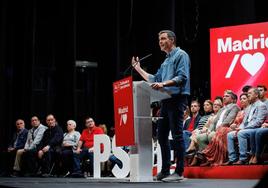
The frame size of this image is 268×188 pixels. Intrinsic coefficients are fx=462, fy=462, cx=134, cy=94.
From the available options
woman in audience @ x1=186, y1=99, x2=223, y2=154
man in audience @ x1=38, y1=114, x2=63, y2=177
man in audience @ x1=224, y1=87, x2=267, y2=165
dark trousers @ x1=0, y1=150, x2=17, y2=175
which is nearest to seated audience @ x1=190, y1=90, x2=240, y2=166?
woman in audience @ x1=186, y1=99, x2=223, y2=154

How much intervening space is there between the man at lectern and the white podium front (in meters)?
0.13

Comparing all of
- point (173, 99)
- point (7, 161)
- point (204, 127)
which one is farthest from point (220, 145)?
point (7, 161)

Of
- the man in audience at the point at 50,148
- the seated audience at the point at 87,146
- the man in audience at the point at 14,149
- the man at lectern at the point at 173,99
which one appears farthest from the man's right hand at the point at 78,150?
the man at lectern at the point at 173,99

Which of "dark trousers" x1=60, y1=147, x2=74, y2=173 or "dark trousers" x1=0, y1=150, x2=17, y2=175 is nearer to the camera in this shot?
"dark trousers" x1=60, y1=147, x2=74, y2=173

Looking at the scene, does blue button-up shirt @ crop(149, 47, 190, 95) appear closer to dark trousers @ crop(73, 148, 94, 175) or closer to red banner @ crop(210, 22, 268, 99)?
red banner @ crop(210, 22, 268, 99)

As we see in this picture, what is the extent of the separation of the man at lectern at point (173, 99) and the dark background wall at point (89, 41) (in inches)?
202

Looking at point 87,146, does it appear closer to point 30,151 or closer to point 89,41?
point 30,151

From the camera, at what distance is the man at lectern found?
11.7 feet

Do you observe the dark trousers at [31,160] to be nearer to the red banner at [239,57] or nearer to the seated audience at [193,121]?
the seated audience at [193,121]

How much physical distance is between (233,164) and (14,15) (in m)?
6.36

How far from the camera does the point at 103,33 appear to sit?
10.6 metres

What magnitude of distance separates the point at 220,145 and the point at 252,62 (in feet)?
4.41

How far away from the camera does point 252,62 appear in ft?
20.2

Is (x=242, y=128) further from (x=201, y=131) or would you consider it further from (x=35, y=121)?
(x=35, y=121)
